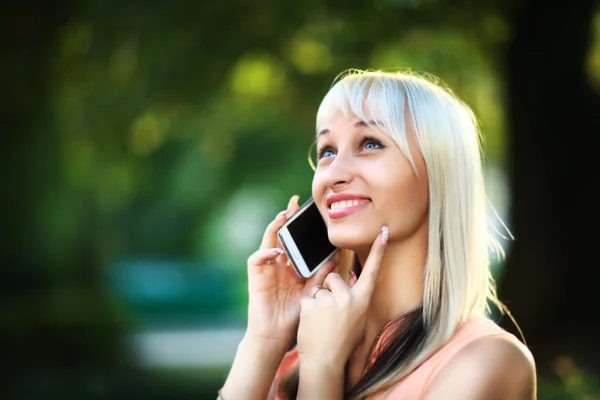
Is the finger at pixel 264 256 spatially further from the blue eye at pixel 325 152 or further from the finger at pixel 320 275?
the blue eye at pixel 325 152

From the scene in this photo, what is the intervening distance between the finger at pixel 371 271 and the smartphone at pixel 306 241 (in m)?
0.37

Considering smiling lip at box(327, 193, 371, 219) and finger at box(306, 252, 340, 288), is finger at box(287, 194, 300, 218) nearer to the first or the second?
finger at box(306, 252, 340, 288)

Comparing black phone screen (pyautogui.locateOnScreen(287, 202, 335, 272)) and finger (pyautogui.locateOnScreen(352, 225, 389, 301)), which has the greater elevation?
black phone screen (pyautogui.locateOnScreen(287, 202, 335, 272))

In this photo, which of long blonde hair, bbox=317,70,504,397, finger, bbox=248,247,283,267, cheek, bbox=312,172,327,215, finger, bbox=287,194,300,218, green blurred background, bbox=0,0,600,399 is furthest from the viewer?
green blurred background, bbox=0,0,600,399

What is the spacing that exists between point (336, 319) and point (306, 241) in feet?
1.57

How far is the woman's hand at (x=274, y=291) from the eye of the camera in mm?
2594

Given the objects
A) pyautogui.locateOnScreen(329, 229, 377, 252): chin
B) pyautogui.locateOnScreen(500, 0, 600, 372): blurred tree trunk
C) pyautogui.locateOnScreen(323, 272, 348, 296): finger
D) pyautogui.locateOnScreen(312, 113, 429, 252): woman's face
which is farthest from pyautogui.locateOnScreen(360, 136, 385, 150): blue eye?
pyautogui.locateOnScreen(500, 0, 600, 372): blurred tree trunk

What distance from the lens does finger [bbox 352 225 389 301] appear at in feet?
7.70

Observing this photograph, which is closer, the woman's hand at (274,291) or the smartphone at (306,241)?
the woman's hand at (274,291)

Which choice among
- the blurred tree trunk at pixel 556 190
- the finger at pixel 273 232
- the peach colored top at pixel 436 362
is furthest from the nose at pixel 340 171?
the blurred tree trunk at pixel 556 190

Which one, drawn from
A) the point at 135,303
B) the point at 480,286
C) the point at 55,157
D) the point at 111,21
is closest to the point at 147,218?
the point at 135,303

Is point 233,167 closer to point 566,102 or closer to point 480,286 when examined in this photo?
point 566,102

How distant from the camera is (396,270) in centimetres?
249

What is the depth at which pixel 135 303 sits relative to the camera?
2559cm
